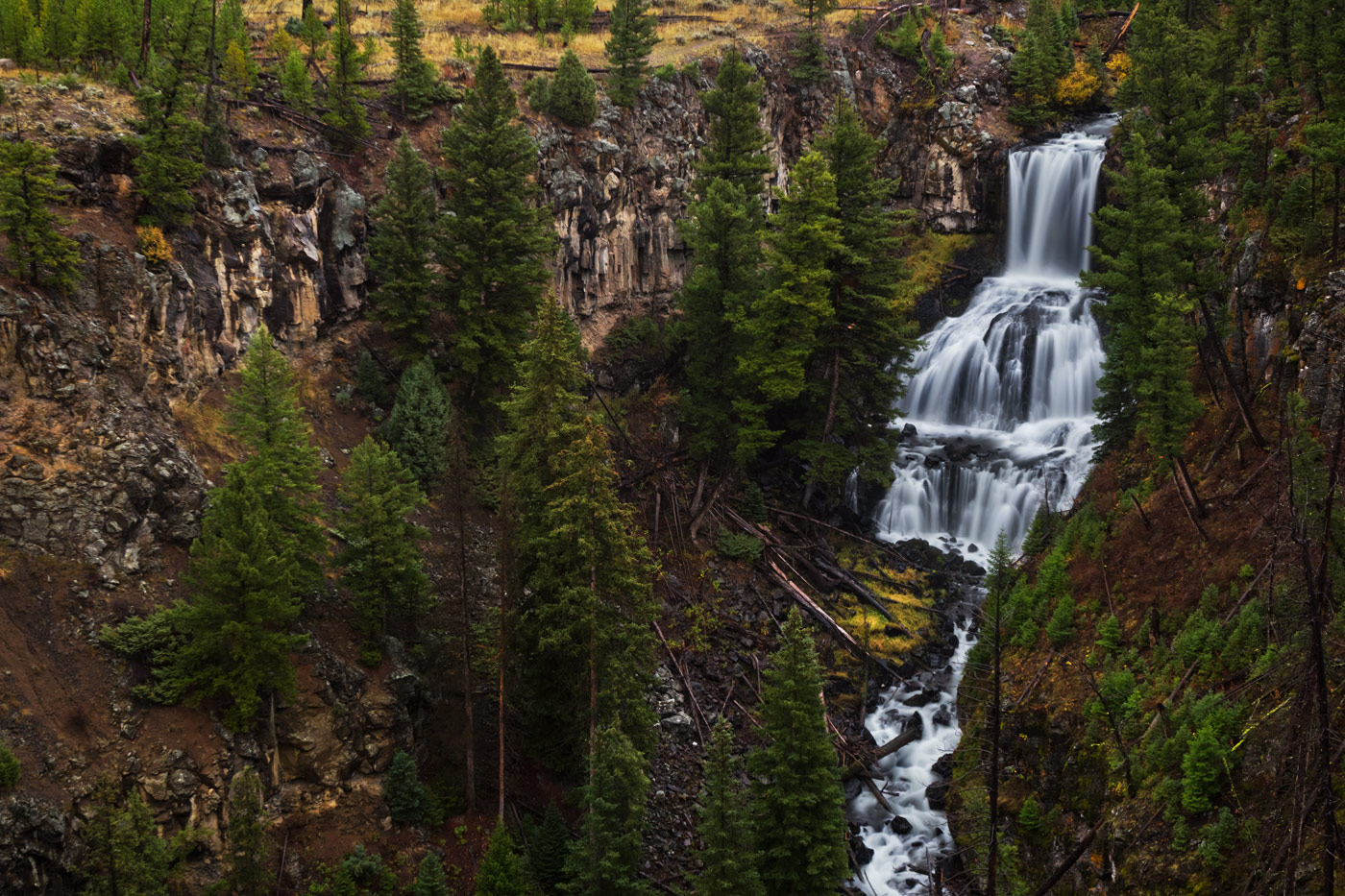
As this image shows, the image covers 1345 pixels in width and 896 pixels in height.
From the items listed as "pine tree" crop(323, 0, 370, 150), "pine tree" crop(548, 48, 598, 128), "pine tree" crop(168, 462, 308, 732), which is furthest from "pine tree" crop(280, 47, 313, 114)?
"pine tree" crop(168, 462, 308, 732)

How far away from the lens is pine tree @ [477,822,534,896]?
19859 mm

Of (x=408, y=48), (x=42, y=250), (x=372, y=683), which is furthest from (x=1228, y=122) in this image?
(x=42, y=250)

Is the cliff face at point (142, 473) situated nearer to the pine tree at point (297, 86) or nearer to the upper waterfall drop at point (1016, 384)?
the pine tree at point (297, 86)

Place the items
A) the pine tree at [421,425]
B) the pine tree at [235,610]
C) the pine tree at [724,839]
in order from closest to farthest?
the pine tree at [724,839]
the pine tree at [235,610]
the pine tree at [421,425]

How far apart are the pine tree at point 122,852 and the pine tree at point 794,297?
23.2m

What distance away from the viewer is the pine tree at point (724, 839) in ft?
58.6

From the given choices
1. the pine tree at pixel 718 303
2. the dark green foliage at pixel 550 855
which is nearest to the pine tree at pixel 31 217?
the dark green foliage at pixel 550 855

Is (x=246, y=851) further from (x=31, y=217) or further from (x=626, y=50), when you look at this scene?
(x=626, y=50)

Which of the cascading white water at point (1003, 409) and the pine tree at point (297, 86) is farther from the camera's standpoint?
the pine tree at point (297, 86)

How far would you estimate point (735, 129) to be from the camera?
37125mm

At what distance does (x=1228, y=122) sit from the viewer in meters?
33.2

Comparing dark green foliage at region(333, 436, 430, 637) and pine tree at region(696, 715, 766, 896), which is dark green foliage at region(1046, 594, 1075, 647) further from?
dark green foliage at region(333, 436, 430, 637)

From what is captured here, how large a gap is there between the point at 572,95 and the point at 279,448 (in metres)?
24.4

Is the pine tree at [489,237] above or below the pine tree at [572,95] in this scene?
below
